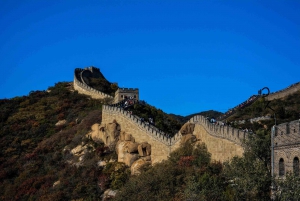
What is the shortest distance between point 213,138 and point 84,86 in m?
40.6

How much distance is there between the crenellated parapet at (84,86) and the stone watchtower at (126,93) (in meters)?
4.11

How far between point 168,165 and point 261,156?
977cm

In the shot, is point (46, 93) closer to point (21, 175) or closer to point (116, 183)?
point (21, 175)

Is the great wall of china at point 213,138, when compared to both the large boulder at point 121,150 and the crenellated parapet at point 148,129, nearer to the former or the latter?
the crenellated parapet at point 148,129

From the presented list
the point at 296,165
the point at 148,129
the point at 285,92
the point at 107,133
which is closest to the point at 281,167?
the point at 296,165

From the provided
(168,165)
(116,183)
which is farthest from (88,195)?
(168,165)

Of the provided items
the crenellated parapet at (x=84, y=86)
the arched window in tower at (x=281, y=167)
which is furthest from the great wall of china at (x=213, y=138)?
the crenellated parapet at (x=84, y=86)

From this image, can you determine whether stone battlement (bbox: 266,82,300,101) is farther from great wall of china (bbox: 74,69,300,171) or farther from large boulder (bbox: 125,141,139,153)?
large boulder (bbox: 125,141,139,153)

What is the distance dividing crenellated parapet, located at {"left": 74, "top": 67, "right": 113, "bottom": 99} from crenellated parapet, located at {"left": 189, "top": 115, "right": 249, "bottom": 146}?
95.3 ft

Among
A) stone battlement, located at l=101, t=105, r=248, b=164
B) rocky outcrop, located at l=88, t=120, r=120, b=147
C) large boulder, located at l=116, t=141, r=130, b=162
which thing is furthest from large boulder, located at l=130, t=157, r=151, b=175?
rocky outcrop, located at l=88, t=120, r=120, b=147

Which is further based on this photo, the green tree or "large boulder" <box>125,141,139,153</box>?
"large boulder" <box>125,141,139,153</box>

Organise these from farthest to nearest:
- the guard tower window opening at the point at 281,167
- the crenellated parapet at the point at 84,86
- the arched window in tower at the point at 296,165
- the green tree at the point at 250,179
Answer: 1. the crenellated parapet at the point at 84,86
2. the guard tower window opening at the point at 281,167
3. the green tree at the point at 250,179
4. the arched window in tower at the point at 296,165

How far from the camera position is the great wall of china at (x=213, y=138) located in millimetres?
18844

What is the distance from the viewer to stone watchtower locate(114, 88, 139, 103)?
2126 inches
